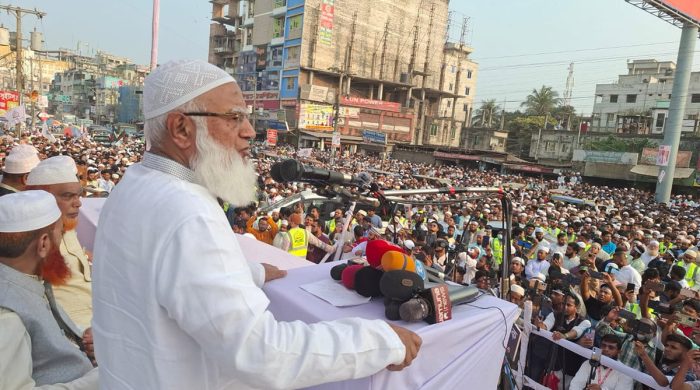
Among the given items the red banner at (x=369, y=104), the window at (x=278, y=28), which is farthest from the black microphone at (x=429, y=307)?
the window at (x=278, y=28)

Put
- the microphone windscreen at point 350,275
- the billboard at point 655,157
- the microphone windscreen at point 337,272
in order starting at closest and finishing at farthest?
the microphone windscreen at point 350,275 < the microphone windscreen at point 337,272 < the billboard at point 655,157

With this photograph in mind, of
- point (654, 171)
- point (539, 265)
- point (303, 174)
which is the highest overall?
point (654, 171)

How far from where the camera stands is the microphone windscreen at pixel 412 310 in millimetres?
1403

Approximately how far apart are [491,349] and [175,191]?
4.30 feet

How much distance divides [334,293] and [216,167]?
638 mm

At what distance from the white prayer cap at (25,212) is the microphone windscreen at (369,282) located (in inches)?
57.5

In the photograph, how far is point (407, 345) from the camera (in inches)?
50.8

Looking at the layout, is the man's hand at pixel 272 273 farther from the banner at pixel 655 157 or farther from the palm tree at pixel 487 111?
the palm tree at pixel 487 111

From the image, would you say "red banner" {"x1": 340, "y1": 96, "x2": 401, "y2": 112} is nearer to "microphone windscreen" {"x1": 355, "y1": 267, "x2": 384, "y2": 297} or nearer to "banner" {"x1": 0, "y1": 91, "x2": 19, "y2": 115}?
"banner" {"x1": 0, "y1": 91, "x2": 19, "y2": 115}

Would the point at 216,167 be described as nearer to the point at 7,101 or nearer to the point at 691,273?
the point at 691,273

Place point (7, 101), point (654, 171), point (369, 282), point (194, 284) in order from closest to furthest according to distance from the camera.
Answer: point (194, 284), point (369, 282), point (7, 101), point (654, 171)

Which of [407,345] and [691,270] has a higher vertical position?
[407,345]

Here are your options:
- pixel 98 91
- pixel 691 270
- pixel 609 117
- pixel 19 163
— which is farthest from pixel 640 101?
pixel 98 91

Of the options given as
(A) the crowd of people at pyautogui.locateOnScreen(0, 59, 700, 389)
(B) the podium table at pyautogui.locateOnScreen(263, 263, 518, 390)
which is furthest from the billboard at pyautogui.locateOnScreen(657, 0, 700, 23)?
(B) the podium table at pyautogui.locateOnScreen(263, 263, 518, 390)
